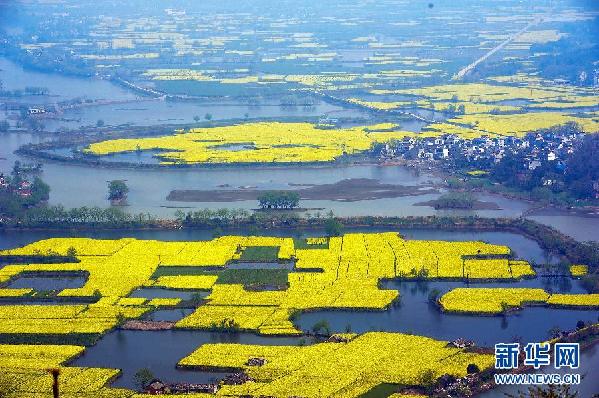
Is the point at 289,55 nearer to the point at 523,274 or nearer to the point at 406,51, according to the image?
the point at 406,51

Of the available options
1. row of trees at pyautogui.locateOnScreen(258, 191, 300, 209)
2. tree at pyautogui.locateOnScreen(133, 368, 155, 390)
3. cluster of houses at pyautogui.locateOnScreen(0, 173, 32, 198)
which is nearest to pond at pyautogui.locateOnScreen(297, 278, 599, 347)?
tree at pyautogui.locateOnScreen(133, 368, 155, 390)

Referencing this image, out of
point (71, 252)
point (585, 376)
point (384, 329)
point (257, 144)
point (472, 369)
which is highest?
point (257, 144)

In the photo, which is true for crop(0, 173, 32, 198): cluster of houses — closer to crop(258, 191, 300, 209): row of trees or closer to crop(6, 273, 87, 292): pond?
crop(6, 273, 87, 292): pond

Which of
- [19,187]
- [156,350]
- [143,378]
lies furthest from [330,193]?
[143,378]

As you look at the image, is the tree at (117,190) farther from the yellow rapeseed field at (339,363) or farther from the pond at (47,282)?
the yellow rapeseed field at (339,363)

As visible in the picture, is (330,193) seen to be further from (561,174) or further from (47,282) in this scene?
(47,282)
